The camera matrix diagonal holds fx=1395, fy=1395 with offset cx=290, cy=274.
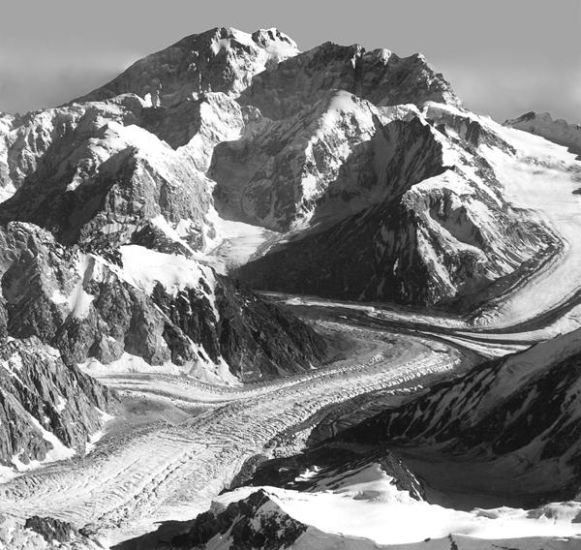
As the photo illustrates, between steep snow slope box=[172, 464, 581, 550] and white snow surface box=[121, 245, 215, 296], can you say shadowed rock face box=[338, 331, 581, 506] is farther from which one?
white snow surface box=[121, 245, 215, 296]

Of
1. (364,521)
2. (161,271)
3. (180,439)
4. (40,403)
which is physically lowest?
(364,521)

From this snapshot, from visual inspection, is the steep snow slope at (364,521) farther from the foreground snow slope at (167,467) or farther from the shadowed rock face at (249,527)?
the foreground snow slope at (167,467)

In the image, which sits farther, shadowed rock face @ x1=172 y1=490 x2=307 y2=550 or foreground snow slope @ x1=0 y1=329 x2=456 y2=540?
foreground snow slope @ x1=0 y1=329 x2=456 y2=540

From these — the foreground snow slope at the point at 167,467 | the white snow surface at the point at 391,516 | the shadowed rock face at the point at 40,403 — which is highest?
the shadowed rock face at the point at 40,403

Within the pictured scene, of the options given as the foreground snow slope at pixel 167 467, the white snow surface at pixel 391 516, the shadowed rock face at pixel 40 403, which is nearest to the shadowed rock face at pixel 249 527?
the white snow surface at pixel 391 516

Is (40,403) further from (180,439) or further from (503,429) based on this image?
(503,429)

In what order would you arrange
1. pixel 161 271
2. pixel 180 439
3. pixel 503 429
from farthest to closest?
pixel 161 271 < pixel 180 439 < pixel 503 429

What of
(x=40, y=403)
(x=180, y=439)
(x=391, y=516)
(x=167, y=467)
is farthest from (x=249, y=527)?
(x=180, y=439)

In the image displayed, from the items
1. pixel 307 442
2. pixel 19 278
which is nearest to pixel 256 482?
pixel 307 442

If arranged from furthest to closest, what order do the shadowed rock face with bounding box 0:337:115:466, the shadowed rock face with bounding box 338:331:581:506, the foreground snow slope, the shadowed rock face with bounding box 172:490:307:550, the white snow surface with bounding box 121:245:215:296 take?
the white snow surface with bounding box 121:245:215:296
the shadowed rock face with bounding box 0:337:115:466
the foreground snow slope
the shadowed rock face with bounding box 338:331:581:506
the shadowed rock face with bounding box 172:490:307:550

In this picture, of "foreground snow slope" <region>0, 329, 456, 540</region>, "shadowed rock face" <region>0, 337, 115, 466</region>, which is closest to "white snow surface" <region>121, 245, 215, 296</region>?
"foreground snow slope" <region>0, 329, 456, 540</region>

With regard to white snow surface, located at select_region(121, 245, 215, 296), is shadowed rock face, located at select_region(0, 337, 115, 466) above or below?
below

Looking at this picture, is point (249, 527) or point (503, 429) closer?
point (249, 527)
